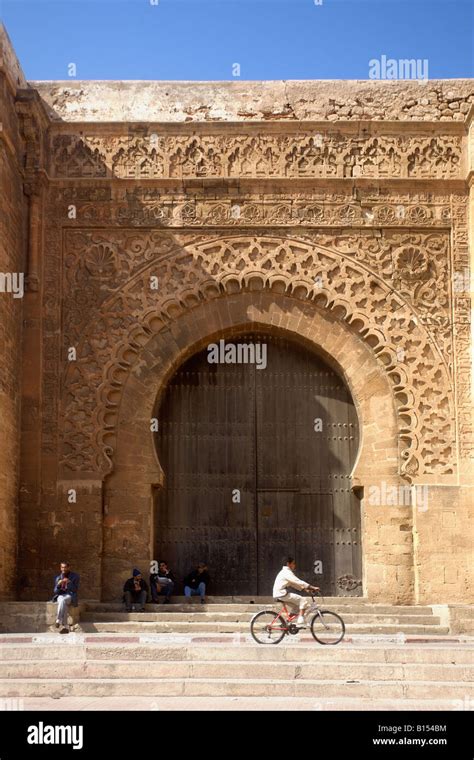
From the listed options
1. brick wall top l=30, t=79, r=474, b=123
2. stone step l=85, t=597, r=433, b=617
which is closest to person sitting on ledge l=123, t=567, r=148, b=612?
stone step l=85, t=597, r=433, b=617

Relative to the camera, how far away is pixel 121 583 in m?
13.5

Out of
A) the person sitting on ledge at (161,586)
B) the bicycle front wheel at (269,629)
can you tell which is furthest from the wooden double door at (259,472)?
the bicycle front wheel at (269,629)

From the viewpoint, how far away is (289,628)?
35.9 ft

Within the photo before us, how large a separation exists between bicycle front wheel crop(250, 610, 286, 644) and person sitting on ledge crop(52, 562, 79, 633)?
194 centimetres

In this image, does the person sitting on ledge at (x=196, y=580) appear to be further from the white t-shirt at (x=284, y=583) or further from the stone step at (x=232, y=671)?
the stone step at (x=232, y=671)

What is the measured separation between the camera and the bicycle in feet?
35.9

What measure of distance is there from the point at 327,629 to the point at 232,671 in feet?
4.99

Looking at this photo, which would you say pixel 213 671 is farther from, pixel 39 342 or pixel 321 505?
pixel 39 342

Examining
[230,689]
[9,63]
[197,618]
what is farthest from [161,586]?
[9,63]

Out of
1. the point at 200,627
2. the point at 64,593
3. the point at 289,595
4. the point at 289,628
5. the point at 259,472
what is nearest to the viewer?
the point at 289,628

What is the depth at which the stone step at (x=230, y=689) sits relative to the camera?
9234 mm

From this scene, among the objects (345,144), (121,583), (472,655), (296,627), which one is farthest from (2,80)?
(472,655)

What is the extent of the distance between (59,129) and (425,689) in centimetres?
834

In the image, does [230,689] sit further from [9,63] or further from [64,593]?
[9,63]
